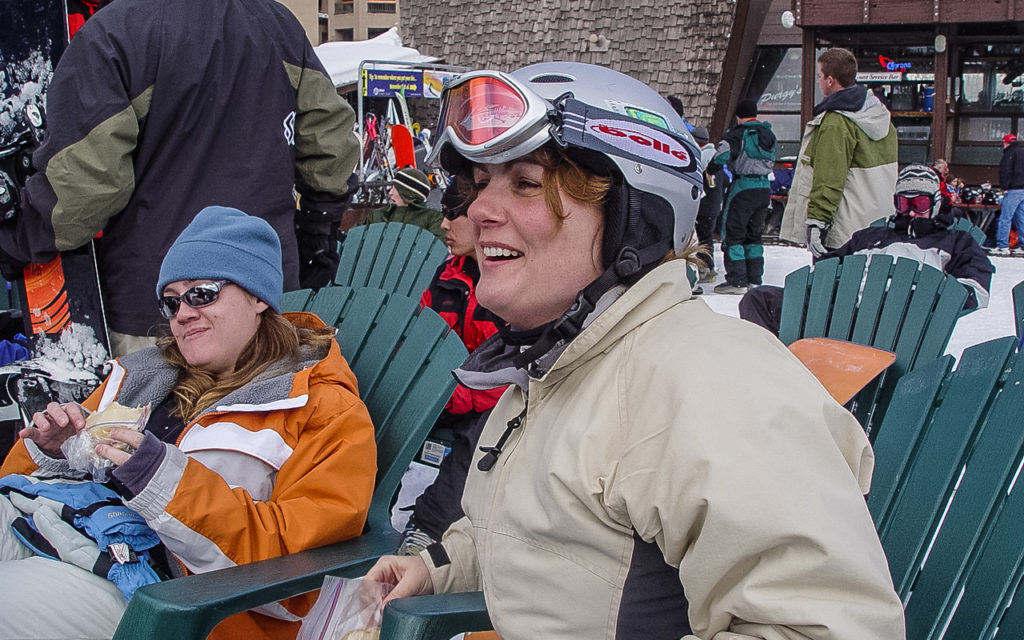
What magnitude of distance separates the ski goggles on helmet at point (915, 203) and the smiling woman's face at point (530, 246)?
3810 mm

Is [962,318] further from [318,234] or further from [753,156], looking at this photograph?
[318,234]

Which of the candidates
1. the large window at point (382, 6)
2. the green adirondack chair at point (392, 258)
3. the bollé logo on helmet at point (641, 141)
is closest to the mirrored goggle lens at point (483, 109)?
the bollé logo on helmet at point (641, 141)

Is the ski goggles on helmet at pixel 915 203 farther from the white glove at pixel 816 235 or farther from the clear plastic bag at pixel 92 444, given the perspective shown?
the clear plastic bag at pixel 92 444

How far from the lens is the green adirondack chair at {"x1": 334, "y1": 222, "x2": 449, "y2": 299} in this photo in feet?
13.9

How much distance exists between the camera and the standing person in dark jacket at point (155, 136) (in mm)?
2656

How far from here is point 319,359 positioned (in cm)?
227

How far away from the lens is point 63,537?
191 centimetres

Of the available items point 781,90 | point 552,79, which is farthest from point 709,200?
point 552,79

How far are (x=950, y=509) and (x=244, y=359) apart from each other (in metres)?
1.57

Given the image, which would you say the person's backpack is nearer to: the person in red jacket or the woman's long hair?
the person in red jacket

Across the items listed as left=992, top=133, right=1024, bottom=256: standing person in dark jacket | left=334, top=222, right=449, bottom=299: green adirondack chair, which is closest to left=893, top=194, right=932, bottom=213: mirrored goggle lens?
left=334, top=222, right=449, bottom=299: green adirondack chair

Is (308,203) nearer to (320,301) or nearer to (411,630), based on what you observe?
(320,301)

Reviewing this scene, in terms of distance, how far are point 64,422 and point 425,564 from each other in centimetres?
96

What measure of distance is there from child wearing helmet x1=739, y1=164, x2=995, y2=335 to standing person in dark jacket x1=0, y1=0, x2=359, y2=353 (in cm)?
267
